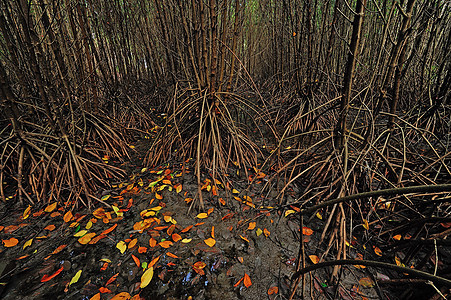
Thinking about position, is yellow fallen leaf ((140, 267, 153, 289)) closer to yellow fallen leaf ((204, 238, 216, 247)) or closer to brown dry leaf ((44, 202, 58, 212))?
yellow fallen leaf ((204, 238, 216, 247))

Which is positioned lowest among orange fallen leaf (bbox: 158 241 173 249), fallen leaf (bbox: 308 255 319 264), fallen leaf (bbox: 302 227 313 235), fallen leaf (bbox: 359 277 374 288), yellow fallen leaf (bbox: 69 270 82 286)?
fallen leaf (bbox: 359 277 374 288)

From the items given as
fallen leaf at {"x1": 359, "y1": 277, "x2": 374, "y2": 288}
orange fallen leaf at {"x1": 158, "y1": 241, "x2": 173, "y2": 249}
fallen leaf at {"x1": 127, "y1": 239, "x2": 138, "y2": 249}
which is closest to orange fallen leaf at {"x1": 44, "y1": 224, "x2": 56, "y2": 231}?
fallen leaf at {"x1": 127, "y1": 239, "x2": 138, "y2": 249}

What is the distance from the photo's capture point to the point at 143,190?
2641mm

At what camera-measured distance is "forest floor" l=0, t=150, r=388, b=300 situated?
62.4 inches

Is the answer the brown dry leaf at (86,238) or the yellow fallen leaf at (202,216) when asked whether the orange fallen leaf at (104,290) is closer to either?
the brown dry leaf at (86,238)

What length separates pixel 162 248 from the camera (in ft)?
6.20

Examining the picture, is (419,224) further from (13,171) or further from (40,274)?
(13,171)

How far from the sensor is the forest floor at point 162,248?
1586 mm

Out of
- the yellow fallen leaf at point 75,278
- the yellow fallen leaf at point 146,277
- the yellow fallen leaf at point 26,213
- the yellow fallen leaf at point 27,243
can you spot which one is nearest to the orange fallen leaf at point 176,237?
the yellow fallen leaf at point 146,277

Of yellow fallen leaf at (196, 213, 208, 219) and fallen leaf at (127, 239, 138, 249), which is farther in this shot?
yellow fallen leaf at (196, 213, 208, 219)

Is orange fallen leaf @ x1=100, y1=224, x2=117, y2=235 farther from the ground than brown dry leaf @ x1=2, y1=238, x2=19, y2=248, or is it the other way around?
brown dry leaf @ x1=2, y1=238, x2=19, y2=248

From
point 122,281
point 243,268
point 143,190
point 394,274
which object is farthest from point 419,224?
point 143,190

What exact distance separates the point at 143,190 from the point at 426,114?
4709mm

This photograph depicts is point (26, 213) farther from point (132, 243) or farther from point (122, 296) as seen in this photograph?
point (122, 296)
